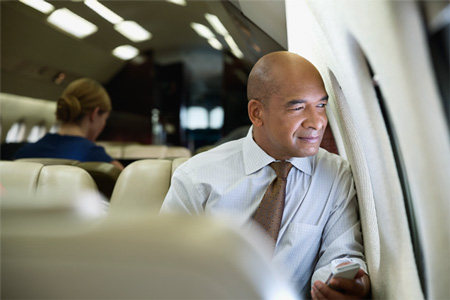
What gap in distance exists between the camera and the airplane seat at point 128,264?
422mm

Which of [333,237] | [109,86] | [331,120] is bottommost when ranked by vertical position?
[333,237]

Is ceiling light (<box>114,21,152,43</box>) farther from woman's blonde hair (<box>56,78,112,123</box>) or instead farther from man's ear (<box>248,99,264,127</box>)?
man's ear (<box>248,99,264,127</box>)

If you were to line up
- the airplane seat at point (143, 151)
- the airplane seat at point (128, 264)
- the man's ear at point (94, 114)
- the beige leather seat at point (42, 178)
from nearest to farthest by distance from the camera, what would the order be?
the airplane seat at point (128, 264), the beige leather seat at point (42, 178), the airplane seat at point (143, 151), the man's ear at point (94, 114)

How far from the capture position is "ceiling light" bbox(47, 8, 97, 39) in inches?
80.1

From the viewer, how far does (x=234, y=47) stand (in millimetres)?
1822

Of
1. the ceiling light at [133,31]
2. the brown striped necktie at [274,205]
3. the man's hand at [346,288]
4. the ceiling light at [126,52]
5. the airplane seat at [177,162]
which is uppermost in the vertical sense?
the ceiling light at [133,31]

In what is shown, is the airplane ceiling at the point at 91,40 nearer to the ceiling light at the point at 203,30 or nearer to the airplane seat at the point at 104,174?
the ceiling light at the point at 203,30

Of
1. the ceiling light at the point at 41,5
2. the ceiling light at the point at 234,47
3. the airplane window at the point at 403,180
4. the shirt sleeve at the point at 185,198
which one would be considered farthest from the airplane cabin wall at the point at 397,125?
the ceiling light at the point at 41,5

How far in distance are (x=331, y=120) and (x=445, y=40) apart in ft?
2.98

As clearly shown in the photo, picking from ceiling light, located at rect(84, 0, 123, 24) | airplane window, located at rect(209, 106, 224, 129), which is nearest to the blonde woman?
ceiling light, located at rect(84, 0, 123, 24)

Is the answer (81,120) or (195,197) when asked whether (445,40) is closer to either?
(195,197)

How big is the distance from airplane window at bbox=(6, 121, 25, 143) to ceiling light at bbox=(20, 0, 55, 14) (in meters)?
0.60

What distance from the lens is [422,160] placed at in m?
0.69

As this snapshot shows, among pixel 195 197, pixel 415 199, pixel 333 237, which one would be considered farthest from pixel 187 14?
pixel 415 199
